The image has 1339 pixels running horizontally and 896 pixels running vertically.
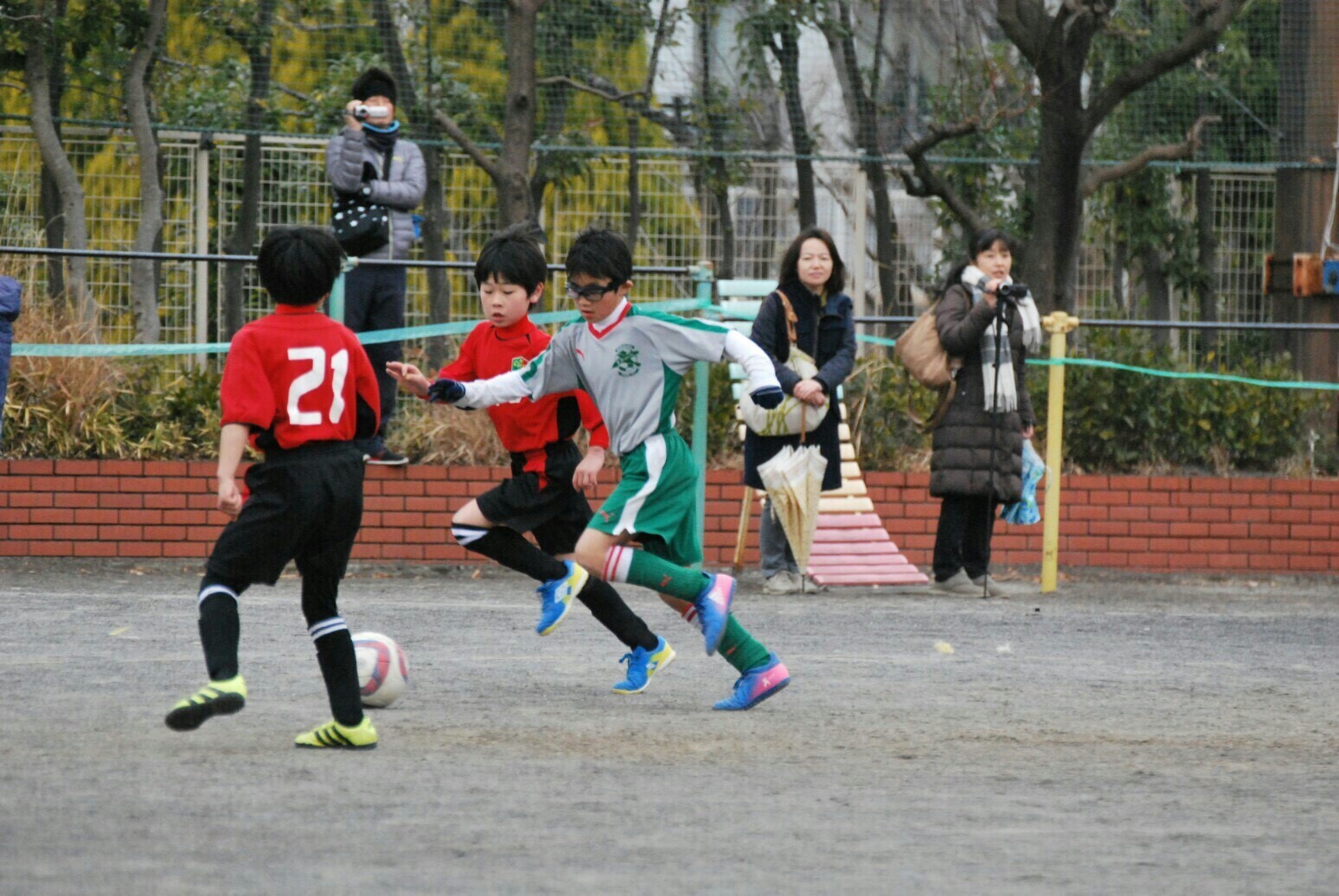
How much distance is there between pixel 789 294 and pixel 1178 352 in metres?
4.21

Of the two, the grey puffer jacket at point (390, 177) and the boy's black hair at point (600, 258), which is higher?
the grey puffer jacket at point (390, 177)

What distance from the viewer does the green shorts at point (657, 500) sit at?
6.38 meters

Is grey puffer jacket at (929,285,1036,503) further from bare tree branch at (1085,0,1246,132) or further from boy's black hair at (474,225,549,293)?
bare tree branch at (1085,0,1246,132)

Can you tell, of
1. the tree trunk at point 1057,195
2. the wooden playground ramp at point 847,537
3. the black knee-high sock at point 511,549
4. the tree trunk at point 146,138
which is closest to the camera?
the black knee-high sock at point 511,549

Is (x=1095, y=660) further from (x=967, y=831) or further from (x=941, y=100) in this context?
(x=941, y=100)

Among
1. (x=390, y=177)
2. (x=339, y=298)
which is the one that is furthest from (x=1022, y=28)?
(x=339, y=298)

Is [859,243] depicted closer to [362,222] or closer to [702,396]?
[702,396]

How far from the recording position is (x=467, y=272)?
12562 millimetres

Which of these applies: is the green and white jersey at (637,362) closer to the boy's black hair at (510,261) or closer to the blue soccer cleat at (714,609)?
the boy's black hair at (510,261)

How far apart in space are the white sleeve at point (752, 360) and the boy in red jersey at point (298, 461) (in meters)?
1.34

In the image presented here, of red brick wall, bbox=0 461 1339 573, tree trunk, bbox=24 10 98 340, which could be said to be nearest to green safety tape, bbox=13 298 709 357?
red brick wall, bbox=0 461 1339 573

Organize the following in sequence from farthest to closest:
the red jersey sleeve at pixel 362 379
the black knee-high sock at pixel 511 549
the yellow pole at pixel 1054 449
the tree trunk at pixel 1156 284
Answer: the tree trunk at pixel 1156 284 < the yellow pole at pixel 1054 449 < the black knee-high sock at pixel 511 549 < the red jersey sleeve at pixel 362 379

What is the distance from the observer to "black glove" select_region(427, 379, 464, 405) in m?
6.37

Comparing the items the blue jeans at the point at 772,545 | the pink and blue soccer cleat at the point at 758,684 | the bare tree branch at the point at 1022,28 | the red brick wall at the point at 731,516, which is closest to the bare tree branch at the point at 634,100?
Answer: the bare tree branch at the point at 1022,28
